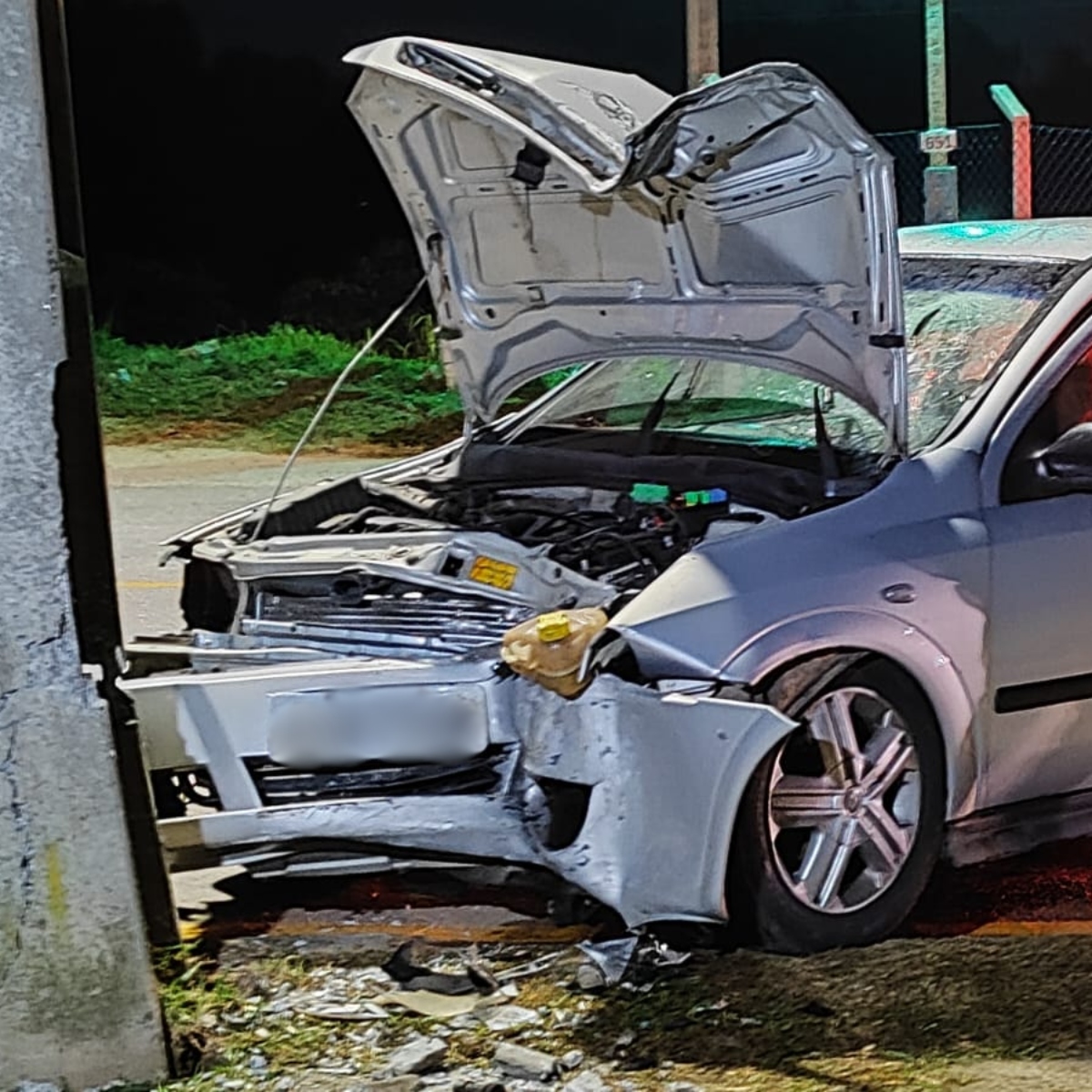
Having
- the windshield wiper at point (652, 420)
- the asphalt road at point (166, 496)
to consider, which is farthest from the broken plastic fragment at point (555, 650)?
the asphalt road at point (166, 496)

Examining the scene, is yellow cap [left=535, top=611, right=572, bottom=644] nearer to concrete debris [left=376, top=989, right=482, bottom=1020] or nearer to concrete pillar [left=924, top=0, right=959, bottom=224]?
concrete debris [left=376, top=989, right=482, bottom=1020]

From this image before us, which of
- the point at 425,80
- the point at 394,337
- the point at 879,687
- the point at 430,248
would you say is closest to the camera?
the point at 879,687

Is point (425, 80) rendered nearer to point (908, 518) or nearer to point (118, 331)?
point (908, 518)

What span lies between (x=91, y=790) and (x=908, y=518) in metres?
2.03

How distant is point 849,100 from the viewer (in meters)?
24.3

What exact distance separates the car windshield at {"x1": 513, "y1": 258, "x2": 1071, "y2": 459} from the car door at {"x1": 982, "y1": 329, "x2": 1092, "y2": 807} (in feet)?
0.70

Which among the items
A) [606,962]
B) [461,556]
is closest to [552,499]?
[461,556]

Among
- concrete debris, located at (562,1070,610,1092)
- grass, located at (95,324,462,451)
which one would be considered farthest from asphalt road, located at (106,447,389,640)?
concrete debris, located at (562,1070,610,1092)

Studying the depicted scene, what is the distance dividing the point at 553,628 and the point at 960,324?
1.64 m

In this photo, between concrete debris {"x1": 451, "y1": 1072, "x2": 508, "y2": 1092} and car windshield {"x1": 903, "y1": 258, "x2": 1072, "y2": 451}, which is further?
car windshield {"x1": 903, "y1": 258, "x2": 1072, "y2": 451}

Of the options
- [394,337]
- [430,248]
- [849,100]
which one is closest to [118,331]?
[394,337]

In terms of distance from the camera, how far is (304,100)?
79.7 ft

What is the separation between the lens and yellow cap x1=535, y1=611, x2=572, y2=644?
4312mm

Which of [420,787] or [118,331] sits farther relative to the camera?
[118,331]
